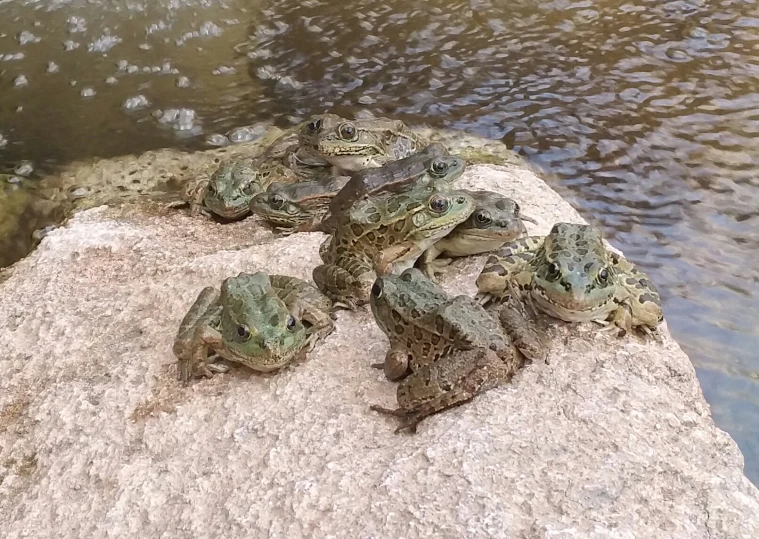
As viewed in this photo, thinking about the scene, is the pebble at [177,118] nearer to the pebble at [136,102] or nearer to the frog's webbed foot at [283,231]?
the pebble at [136,102]

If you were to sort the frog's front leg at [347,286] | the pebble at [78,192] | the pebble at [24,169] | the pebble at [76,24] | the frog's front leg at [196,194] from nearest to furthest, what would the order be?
the frog's front leg at [347,286], the frog's front leg at [196,194], the pebble at [78,192], the pebble at [24,169], the pebble at [76,24]

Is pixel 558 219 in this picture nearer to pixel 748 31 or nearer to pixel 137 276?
pixel 137 276

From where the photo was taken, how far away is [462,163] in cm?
432

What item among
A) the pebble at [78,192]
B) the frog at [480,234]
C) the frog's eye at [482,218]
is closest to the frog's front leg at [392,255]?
the frog at [480,234]

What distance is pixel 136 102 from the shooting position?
642 centimetres

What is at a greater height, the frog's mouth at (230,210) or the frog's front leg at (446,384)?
the frog's front leg at (446,384)

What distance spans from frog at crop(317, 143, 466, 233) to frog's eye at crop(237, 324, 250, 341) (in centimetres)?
135

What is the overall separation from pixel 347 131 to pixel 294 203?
0.65 metres

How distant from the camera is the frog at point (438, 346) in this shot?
2654mm

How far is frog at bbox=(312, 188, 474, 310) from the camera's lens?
11.4 ft

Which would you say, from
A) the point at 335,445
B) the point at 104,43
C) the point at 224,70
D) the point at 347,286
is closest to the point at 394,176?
the point at 347,286

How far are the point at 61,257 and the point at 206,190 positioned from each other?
120 cm

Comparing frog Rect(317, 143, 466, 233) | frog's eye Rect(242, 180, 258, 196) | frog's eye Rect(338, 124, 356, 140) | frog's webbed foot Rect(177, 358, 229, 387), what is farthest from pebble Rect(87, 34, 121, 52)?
frog's webbed foot Rect(177, 358, 229, 387)

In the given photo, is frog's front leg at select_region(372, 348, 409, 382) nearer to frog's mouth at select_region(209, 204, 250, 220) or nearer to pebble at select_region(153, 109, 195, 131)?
frog's mouth at select_region(209, 204, 250, 220)
